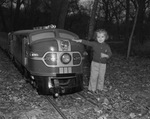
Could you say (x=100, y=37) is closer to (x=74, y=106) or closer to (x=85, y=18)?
(x=74, y=106)

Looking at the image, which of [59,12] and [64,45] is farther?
[59,12]

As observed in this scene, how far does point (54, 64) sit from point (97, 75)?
4.83 feet

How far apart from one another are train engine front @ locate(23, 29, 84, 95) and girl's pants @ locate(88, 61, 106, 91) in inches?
23.5

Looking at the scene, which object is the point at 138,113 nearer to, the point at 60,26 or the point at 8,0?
the point at 60,26

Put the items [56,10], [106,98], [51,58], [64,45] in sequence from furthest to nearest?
[56,10] < [106,98] < [64,45] < [51,58]

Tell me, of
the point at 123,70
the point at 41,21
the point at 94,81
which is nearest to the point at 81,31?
the point at 41,21

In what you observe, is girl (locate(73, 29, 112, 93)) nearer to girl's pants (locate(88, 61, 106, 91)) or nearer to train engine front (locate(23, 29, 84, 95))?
girl's pants (locate(88, 61, 106, 91))

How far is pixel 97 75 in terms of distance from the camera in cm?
667

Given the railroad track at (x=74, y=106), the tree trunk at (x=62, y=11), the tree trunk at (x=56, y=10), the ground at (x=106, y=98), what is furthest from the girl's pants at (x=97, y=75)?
the tree trunk at (x=56, y=10)

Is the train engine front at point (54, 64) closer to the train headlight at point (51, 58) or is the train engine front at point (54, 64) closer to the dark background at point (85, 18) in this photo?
the train headlight at point (51, 58)

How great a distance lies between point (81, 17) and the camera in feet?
132

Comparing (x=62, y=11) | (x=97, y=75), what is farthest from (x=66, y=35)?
(x=62, y=11)

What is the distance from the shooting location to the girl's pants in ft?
21.6

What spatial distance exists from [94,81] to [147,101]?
5.24ft
